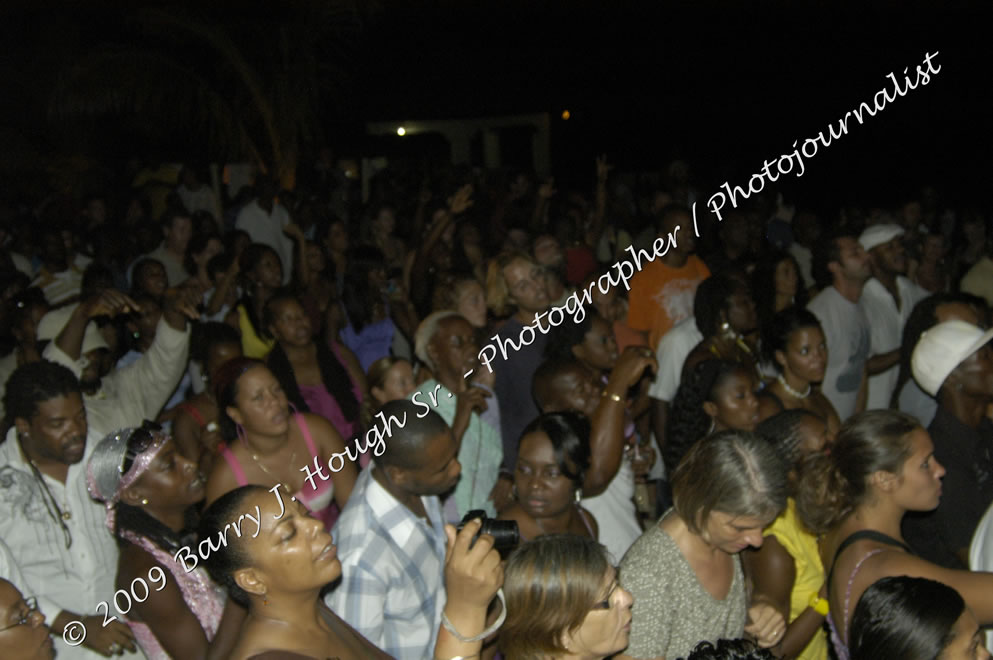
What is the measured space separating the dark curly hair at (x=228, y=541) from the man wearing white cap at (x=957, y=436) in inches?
91.2

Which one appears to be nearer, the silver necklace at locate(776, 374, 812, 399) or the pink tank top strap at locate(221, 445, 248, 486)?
the pink tank top strap at locate(221, 445, 248, 486)

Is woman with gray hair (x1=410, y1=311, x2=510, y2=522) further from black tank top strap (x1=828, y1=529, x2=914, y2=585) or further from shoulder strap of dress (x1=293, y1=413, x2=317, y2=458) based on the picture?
black tank top strap (x1=828, y1=529, x2=914, y2=585)

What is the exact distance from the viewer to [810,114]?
11.2 m

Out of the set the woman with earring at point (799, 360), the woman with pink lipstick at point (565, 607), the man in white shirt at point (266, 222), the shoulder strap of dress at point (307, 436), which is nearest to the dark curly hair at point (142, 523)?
the shoulder strap of dress at point (307, 436)

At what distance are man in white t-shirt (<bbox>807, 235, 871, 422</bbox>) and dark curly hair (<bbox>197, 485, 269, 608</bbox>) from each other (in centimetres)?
344

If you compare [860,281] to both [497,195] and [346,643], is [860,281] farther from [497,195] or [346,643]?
[497,195]

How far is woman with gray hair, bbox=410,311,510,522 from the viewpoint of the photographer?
3.46m

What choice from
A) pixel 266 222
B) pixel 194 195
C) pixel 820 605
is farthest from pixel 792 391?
pixel 194 195

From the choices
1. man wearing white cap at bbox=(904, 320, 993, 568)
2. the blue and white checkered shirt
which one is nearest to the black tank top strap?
man wearing white cap at bbox=(904, 320, 993, 568)

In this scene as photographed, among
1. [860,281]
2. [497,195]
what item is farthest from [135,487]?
[497,195]

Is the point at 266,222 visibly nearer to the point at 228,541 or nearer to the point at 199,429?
the point at 199,429

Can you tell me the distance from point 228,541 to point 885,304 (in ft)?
14.2

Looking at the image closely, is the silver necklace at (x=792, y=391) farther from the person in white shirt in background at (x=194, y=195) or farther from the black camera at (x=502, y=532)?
the person in white shirt in background at (x=194, y=195)

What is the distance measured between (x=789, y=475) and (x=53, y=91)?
11065mm
